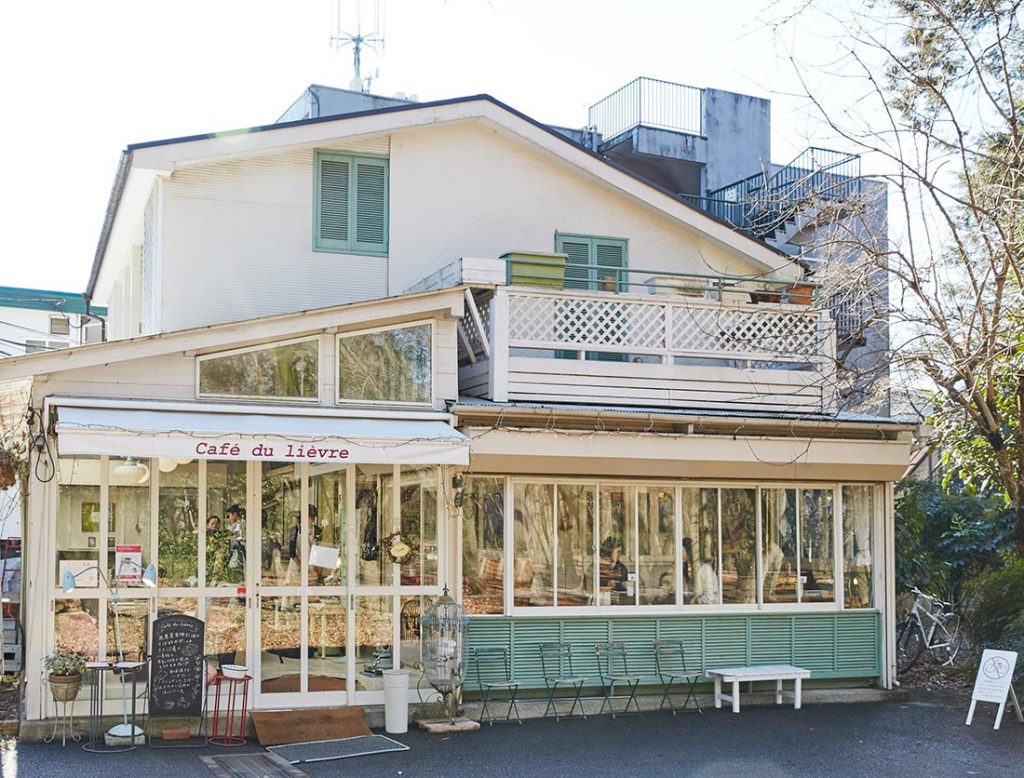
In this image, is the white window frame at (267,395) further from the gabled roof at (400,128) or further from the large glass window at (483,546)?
the gabled roof at (400,128)

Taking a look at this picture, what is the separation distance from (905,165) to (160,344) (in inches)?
311

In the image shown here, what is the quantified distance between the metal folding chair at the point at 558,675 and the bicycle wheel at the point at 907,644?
5.27 meters

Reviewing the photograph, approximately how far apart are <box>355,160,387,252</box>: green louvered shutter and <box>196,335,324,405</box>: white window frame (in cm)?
256

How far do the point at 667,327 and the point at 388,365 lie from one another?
3424 millimetres

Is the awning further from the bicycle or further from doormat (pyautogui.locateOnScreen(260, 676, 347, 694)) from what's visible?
the bicycle

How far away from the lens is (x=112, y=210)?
15977mm

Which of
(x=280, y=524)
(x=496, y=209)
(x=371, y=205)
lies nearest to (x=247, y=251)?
(x=371, y=205)

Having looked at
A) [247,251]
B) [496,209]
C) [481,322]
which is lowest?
[481,322]

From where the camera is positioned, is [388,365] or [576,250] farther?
[576,250]

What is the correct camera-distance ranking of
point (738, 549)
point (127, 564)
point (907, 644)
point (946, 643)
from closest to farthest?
point (127, 564) → point (738, 549) → point (946, 643) → point (907, 644)

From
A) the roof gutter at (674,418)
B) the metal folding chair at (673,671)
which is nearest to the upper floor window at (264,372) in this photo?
the roof gutter at (674,418)

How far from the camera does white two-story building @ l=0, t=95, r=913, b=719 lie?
12023 millimetres

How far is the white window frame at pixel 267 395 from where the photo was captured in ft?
40.6

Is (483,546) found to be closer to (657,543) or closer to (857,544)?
(657,543)
